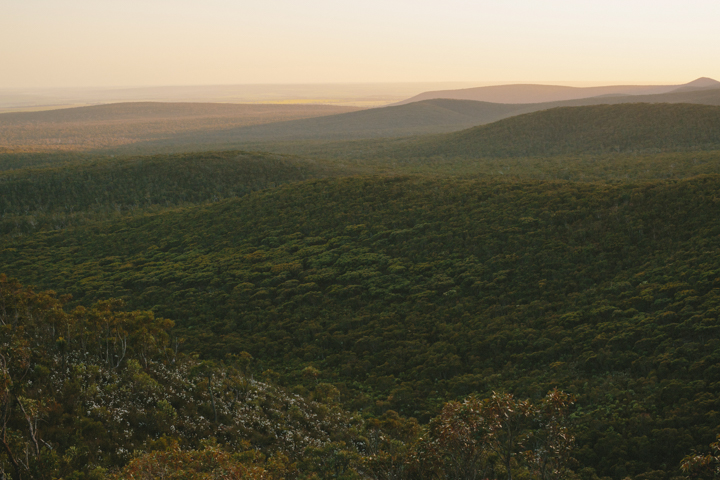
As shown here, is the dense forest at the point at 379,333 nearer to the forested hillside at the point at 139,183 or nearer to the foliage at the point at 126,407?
the foliage at the point at 126,407

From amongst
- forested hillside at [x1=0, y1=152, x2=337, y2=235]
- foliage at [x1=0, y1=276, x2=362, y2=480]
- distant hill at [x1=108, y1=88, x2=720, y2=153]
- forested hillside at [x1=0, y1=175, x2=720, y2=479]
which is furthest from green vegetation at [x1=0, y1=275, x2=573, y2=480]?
distant hill at [x1=108, y1=88, x2=720, y2=153]

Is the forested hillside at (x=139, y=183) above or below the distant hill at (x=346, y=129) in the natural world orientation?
below

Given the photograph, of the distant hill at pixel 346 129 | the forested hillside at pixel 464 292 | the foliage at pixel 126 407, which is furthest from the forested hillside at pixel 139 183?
the distant hill at pixel 346 129

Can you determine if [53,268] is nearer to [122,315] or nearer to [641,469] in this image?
[122,315]

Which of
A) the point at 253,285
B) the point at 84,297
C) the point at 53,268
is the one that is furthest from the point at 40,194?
the point at 253,285

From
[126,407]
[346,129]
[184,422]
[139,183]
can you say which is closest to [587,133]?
[139,183]
